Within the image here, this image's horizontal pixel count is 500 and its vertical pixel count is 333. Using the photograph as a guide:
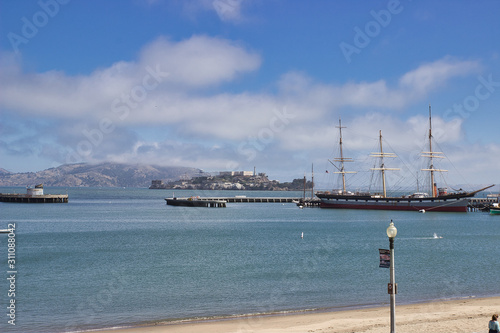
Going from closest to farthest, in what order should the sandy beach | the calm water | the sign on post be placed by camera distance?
the sign on post, the sandy beach, the calm water

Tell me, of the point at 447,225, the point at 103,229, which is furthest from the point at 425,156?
the point at 103,229

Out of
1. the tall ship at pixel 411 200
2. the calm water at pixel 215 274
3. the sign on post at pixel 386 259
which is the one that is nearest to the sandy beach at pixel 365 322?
the calm water at pixel 215 274

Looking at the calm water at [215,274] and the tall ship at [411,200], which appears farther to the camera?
the tall ship at [411,200]

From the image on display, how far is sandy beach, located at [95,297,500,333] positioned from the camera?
18781 mm

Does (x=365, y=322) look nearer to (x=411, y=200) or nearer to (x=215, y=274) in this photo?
(x=215, y=274)

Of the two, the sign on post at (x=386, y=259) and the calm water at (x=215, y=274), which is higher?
the sign on post at (x=386, y=259)

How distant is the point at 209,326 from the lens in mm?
20625

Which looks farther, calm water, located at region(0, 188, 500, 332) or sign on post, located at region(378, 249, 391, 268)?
calm water, located at region(0, 188, 500, 332)

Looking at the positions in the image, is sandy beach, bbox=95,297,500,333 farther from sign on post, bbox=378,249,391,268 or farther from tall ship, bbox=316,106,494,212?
tall ship, bbox=316,106,494,212

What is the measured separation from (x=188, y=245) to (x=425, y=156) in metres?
91.9

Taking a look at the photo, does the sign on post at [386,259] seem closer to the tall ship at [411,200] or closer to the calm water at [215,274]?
the calm water at [215,274]

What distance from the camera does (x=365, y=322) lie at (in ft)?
A: 65.8

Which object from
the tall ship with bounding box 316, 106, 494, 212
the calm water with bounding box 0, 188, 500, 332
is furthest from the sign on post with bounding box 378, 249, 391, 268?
the tall ship with bounding box 316, 106, 494, 212

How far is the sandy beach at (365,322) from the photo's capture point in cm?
1878
